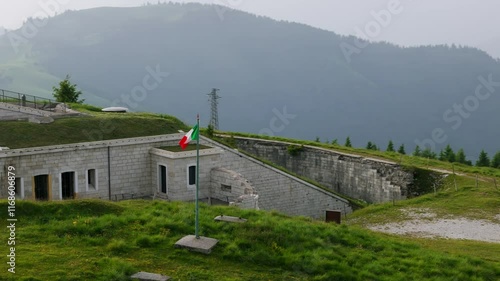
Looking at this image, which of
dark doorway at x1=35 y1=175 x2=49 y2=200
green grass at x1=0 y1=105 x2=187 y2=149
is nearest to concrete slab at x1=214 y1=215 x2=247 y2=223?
dark doorway at x1=35 y1=175 x2=49 y2=200

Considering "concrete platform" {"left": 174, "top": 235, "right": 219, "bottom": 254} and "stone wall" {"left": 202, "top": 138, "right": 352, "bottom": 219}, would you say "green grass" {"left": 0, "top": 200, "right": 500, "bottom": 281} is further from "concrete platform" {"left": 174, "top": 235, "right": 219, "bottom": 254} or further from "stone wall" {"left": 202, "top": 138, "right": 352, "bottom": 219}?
"stone wall" {"left": 202, "top": 138, "right": 352, "bottom": 219}

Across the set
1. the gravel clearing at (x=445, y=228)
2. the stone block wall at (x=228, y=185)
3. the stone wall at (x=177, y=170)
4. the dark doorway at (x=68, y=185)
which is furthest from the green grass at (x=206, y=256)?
the stone block wall at (x=228, y=185)

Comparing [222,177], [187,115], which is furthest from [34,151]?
[187,115]

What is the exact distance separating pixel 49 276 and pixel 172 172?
19397 millimetres

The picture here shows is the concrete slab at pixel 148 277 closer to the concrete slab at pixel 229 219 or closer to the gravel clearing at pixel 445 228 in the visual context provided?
the concrete slab at pixel 229 219

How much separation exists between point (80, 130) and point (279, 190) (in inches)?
510

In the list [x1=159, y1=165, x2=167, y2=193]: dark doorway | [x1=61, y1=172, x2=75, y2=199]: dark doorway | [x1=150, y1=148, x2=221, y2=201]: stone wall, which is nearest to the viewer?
[x1=61, y1=172, x2=75, y2=199]: dark doorway

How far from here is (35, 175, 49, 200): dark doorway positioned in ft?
101

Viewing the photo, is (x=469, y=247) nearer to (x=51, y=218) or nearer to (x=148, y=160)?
(x=51, y=218)

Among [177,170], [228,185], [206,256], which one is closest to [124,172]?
[177,170]

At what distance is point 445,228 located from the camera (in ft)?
91.5

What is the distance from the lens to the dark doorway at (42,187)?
30859 mm

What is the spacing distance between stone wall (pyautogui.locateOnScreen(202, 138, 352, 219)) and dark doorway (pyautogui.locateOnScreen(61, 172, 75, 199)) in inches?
372

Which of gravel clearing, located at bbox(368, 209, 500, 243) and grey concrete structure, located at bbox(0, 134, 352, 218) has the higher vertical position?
grey concrete structure, located at bbox(0, 134, 352, 218)
